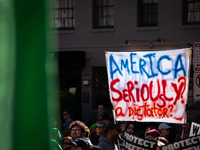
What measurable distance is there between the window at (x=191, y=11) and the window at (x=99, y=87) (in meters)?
4.40

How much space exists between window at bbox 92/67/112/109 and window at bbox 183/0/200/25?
14.4 feet

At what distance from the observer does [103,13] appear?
17.9 m

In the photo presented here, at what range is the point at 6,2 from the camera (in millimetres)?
903

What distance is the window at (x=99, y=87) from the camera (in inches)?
694

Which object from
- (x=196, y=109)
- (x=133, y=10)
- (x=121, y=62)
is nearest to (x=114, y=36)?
(x=133, y=10)

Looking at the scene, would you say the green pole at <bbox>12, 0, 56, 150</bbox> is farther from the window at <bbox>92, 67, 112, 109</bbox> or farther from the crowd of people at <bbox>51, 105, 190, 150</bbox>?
the window at <bbox>92, 67, 112, 109</bbox>

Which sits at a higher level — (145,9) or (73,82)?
(145,9)

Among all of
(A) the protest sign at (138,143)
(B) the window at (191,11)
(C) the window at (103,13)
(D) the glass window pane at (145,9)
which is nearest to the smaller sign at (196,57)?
(A) the protest sign at (138,143)

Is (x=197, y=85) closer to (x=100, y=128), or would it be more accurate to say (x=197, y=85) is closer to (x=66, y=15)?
(x=100, y=128)

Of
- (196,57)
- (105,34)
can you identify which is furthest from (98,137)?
(105,34)

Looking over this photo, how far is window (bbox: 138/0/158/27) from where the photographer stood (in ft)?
56.8

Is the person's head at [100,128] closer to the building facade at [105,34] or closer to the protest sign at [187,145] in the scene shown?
the protest sign at [187,145]


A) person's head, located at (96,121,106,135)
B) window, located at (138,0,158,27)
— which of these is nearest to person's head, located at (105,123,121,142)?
person's head, located at (96,121,106,135)

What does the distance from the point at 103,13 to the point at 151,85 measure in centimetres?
1117
